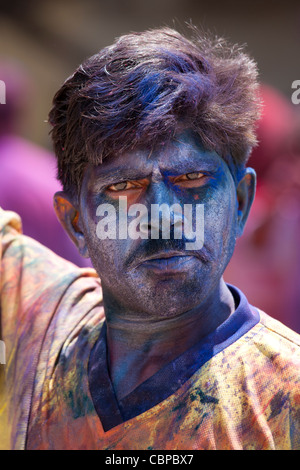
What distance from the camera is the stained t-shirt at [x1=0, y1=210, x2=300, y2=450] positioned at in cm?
142

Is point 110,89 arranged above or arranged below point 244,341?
above

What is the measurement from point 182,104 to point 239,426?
2.30 feet

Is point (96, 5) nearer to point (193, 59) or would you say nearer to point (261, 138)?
point (261, 138)

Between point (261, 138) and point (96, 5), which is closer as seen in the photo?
point (261, 138)

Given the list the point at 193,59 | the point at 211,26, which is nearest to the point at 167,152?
the point at 193,59

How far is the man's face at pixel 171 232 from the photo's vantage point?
4.84ft

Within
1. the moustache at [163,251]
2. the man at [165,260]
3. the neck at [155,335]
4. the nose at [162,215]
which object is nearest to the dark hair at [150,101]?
the man at [165,260]

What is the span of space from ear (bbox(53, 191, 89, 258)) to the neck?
0.57 ft

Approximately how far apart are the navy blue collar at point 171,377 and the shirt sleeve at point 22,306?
0.27 meters

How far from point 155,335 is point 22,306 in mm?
512

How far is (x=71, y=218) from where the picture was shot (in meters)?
1.76

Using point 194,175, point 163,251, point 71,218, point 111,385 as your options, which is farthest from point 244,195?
point 111,385

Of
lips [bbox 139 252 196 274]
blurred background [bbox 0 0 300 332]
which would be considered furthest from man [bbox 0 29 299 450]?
blurred background [bbox 0 0 300 332]

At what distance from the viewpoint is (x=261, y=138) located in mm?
3861
